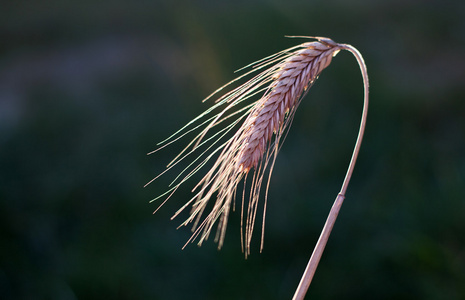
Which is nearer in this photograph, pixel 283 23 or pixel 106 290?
pixel 106 290

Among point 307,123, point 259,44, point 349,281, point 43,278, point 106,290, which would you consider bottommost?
point 349,281

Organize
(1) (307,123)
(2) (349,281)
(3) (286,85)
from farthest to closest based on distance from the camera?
(1) (307,123)
(2) (349,281)
(3) (286,85)

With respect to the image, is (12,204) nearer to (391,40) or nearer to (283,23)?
(283,23)

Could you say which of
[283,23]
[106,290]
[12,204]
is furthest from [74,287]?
[283,23]

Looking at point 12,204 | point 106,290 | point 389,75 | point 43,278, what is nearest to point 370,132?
point 389,75

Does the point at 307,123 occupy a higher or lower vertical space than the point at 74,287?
higher

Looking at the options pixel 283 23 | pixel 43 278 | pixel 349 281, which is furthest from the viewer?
pixel 283 23

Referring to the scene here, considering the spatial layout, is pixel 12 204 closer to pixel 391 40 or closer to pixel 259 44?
pixel 259 44
